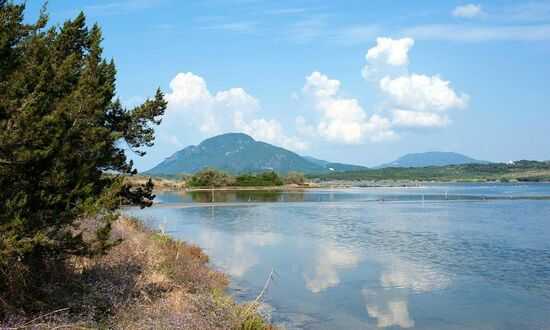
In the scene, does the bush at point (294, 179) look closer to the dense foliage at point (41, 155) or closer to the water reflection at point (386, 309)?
the water reflection at point (386, 309)

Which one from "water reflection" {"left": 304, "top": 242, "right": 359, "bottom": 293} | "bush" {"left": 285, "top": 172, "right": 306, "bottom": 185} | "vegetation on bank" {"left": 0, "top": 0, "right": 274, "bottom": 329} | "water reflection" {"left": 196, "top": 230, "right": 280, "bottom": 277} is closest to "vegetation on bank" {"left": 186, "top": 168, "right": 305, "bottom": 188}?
"bush" {"left": 285, "top": 172, "right": 306, "bottom": 185}

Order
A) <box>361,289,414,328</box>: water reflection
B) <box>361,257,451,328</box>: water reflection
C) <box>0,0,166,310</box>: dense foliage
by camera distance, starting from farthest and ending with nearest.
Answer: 1. <box>361,257,451,328</box>: water reflection
2. <box>361,289,414,328</box>: water reflection
3. <box>0,0,166,310</box>: dense foliage

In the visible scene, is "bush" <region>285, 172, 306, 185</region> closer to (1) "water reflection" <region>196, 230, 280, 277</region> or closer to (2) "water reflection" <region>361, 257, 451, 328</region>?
(1) "water reflection" <region>196, 230, 280, 277</region>

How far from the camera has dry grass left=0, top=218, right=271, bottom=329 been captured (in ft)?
32.0

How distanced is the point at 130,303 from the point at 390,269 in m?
13.8

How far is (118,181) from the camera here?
11.0m

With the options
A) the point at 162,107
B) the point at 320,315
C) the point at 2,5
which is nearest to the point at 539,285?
the point at 320,315

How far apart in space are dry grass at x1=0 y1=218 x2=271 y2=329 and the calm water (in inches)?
122

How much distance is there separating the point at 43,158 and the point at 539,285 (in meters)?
17.1

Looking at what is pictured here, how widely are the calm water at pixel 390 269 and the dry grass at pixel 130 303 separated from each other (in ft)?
10.1

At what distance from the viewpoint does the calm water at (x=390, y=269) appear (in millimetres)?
15805

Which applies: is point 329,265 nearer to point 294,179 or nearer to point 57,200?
point 57,200

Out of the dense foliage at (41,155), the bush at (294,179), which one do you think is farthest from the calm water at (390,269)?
the bush at (294,179)

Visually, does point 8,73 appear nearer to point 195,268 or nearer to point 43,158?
point 43,158
